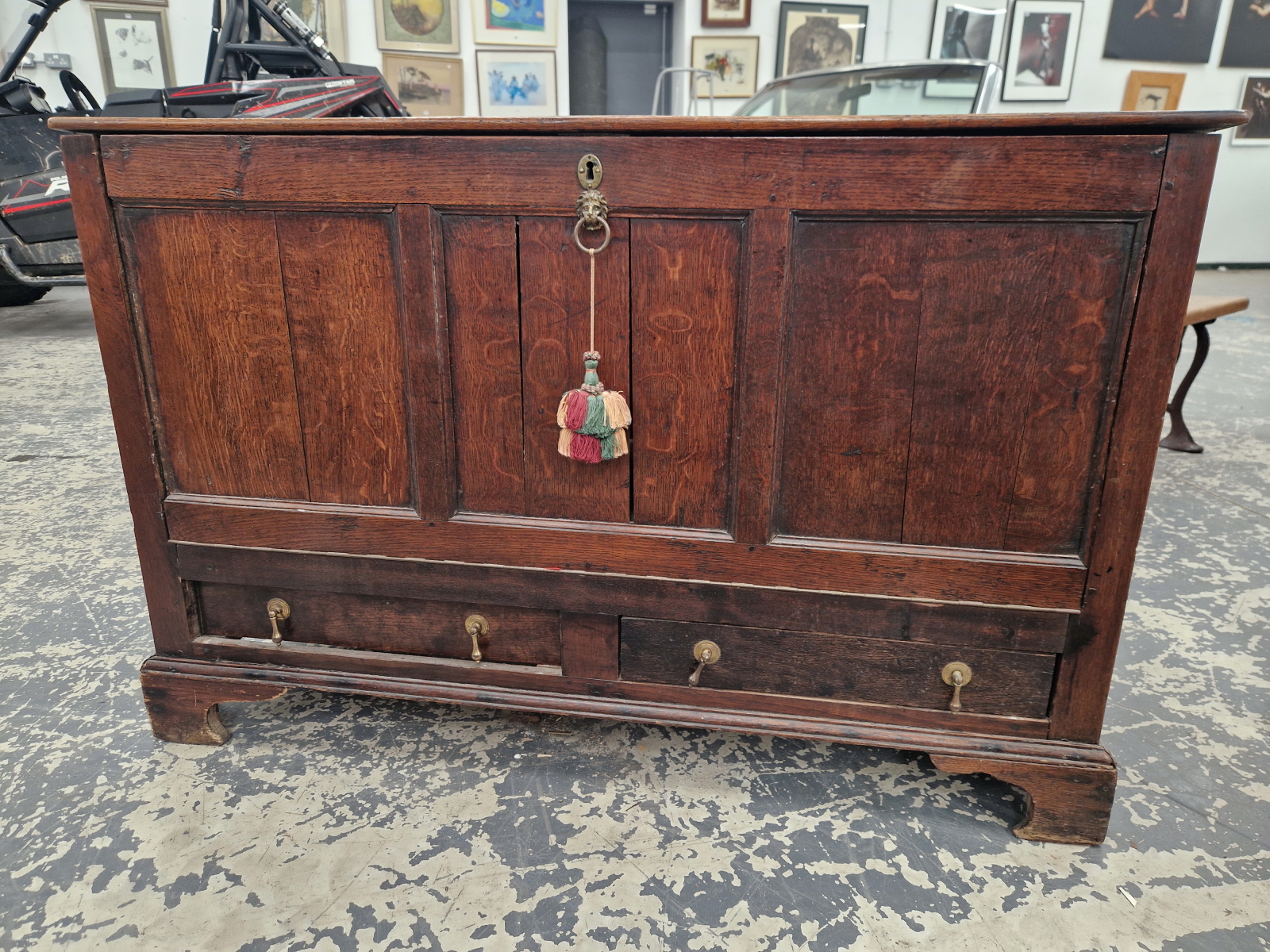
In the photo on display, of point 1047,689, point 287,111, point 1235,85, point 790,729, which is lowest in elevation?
point 790,729

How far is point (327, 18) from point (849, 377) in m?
7.03

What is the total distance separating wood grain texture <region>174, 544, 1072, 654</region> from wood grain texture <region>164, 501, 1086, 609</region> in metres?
0.02

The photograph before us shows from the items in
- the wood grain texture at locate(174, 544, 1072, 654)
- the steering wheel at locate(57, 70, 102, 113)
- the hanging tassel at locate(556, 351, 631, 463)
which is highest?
the steering wheel at locate(57, 70, 102, 113)

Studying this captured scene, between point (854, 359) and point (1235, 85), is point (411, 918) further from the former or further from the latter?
point (1235, 85)

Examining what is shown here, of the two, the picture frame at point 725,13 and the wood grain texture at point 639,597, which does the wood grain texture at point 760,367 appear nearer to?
the wood grain texture at point 639,597

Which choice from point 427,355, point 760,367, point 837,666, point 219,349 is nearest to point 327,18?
point 219,349

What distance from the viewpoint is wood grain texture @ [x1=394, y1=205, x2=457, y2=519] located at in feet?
4.01

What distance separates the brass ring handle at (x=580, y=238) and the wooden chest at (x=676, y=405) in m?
0.02

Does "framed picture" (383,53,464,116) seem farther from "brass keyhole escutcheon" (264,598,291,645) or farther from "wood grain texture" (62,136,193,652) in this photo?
"brass keyhole escutcheon" (264,598,291,645)

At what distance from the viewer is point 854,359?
1.19 meters

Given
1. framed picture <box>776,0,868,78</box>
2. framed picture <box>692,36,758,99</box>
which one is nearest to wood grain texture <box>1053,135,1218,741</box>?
framed picture <box>692,36,758,99</box>

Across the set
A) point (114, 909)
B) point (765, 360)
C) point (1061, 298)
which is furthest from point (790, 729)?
point (114, 909)

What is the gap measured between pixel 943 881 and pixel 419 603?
3.20 feet

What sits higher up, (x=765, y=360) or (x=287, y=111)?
(x=287, y=111)
